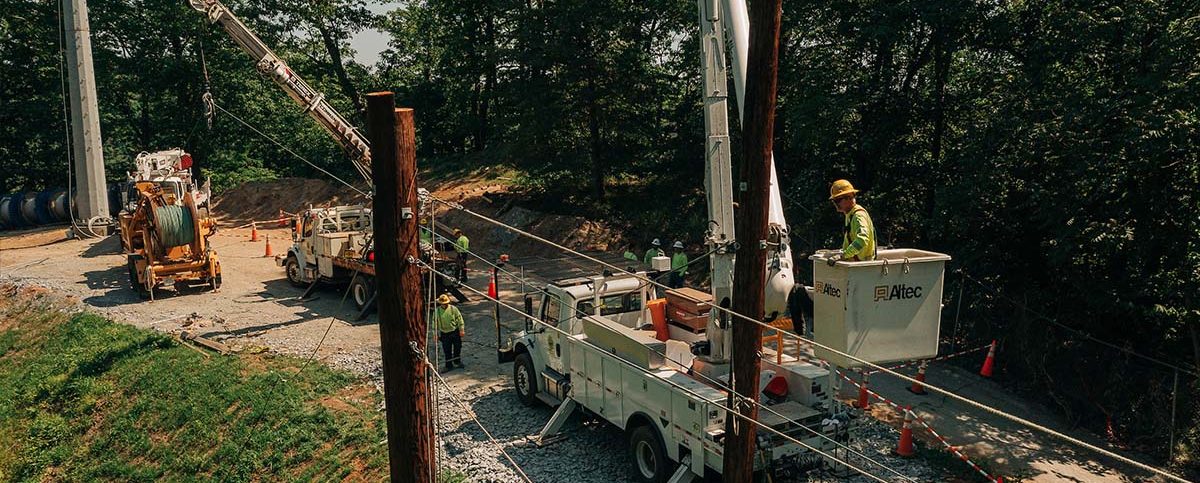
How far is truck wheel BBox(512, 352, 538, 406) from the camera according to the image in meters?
14.2

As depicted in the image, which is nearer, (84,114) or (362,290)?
(362,290)

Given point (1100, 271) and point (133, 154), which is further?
point (133, 154)

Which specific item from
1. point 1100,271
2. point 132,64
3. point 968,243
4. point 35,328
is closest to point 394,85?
point 132,64

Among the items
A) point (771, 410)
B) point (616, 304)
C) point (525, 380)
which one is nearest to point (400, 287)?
point (771, 410)

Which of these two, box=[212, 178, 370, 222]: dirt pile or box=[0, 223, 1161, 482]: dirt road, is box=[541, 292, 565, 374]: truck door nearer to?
box=[0, 223, 1161, 482]: dirt road

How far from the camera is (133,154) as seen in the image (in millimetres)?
44969

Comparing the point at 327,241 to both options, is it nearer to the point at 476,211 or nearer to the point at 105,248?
the point at 476,211

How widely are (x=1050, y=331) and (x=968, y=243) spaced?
2559 mm

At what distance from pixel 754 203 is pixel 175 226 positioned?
20.0m

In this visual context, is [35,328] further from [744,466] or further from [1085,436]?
[1085,436]

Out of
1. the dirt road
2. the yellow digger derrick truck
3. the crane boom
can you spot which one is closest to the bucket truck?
the crane boom

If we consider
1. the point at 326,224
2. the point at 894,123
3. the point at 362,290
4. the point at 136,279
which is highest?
the point at 894,123

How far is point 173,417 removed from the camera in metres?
16.0

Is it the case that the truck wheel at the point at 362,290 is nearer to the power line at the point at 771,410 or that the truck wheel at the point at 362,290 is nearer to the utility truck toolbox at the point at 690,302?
the power line at the point at 771,410
